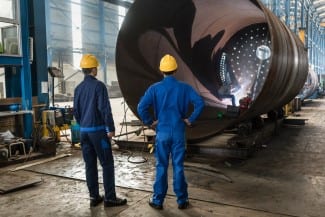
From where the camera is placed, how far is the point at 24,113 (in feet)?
16.1


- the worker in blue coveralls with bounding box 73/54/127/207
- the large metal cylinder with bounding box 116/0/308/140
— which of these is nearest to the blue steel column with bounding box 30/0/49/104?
the large metal cylinder with bounding box 116/0/308/140

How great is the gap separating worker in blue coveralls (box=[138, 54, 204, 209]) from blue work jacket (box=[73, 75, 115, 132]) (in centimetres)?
29

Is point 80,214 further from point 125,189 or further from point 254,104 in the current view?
point 254,104

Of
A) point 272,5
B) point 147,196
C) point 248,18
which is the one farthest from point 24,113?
point 272,5

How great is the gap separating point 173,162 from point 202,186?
72cm

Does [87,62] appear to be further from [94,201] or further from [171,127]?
[94,201]

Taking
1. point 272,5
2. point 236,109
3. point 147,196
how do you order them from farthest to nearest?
point 272,5, point 236,109, point 147,196

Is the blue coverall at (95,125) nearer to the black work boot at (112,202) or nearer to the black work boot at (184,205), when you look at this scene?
the black work boot at (112,202)

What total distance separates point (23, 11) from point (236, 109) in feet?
10.3

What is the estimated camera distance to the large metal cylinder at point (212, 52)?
4250mm

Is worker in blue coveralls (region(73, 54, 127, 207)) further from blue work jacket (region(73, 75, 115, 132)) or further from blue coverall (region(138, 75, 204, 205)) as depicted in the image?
blue coverall (region(138, 75, 204, 205))

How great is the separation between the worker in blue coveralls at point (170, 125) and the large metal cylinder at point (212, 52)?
1.15 meters

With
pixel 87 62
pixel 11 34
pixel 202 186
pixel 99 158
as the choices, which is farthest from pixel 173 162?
pixel 11 34

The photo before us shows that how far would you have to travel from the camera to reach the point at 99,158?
2918 mm
